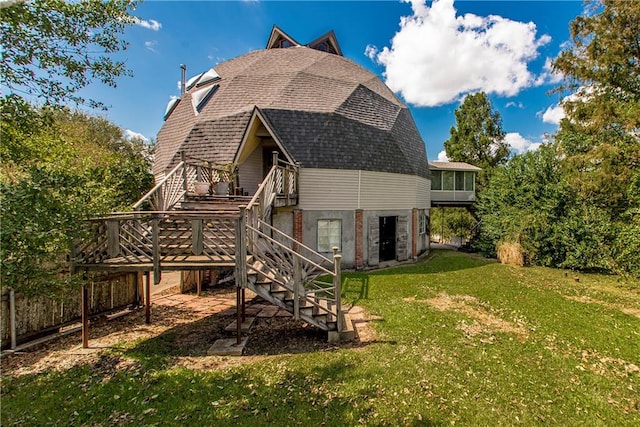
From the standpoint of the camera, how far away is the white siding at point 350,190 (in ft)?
47.3

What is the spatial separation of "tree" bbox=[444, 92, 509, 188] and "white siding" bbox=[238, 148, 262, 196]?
87.2ft

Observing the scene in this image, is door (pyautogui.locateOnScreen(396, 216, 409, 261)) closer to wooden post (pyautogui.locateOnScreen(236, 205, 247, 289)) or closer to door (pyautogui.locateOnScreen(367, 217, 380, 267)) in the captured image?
door (pyautogui.locateOnScreen(367, 217, 380, 267))

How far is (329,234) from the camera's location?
1502 centimetres

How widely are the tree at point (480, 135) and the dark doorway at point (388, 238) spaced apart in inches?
857

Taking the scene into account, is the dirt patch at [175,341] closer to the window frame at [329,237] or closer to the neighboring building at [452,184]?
the window frame at [329,237]

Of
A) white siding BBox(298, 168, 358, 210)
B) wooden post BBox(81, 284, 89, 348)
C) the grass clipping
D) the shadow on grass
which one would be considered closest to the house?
white siding BBox(298, 168, 358, 210)

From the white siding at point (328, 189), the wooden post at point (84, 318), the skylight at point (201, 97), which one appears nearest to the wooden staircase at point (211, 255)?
the wooden post at point (84, 318)

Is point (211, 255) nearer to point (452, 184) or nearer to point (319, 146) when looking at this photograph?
point (319, 146)

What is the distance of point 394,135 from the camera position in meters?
17.0

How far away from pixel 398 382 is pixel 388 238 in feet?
39.1

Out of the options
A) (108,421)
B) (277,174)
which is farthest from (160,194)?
(108,421)

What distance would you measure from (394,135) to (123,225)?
14113mm

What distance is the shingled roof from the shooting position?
1471 centimetres

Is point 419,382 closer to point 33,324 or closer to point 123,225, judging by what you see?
point 123,225
